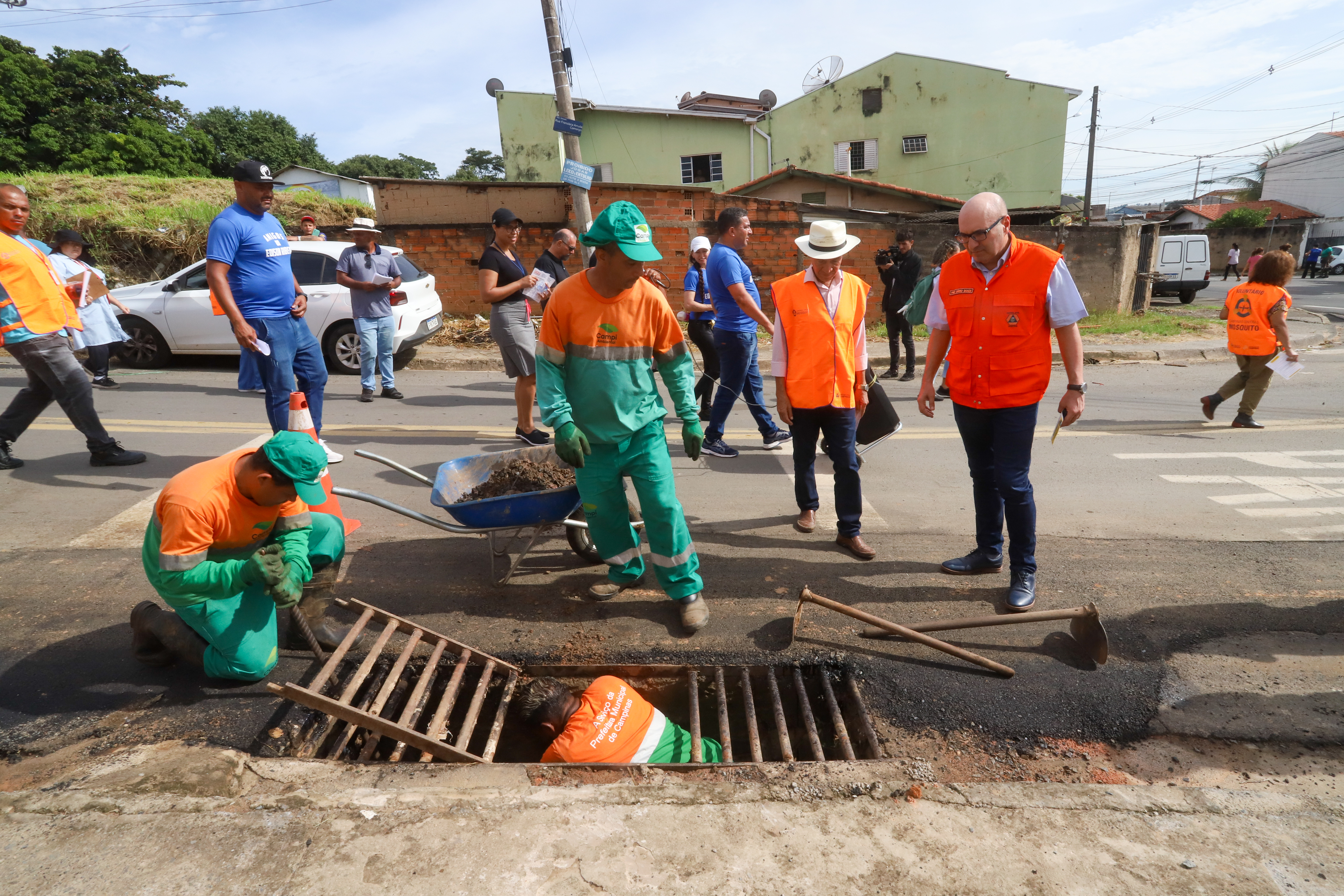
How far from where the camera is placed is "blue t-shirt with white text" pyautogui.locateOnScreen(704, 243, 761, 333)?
241 inches

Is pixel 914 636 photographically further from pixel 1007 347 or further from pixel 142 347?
pixel 142 347

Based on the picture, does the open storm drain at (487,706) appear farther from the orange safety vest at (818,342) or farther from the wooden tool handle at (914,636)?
the orange safety vest at (818,342)

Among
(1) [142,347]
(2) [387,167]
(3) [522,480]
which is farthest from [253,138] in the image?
(3) [522,480]

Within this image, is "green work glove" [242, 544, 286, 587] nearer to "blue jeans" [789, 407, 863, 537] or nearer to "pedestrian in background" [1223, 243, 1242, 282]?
"blue jeans" [789, 407, 863, 537]

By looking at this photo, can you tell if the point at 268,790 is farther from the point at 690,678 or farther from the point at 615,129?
the point at 615,129

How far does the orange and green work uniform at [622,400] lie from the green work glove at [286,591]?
1.19 m

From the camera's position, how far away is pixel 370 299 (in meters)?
8.30

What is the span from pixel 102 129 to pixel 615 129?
24361 millimetres

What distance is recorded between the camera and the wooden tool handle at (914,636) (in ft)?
10.6

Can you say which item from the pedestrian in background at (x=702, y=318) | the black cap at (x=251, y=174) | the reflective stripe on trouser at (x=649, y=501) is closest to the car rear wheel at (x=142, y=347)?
the black cap at (x=251, y=174)

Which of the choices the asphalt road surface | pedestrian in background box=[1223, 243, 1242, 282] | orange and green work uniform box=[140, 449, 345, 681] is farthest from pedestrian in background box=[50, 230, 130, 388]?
pedestrian in background box=[1223, 243, 1242, 282]

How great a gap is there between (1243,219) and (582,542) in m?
54.6

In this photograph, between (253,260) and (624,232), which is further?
(253,260)

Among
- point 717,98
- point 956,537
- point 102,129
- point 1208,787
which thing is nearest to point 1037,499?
point 956,537
